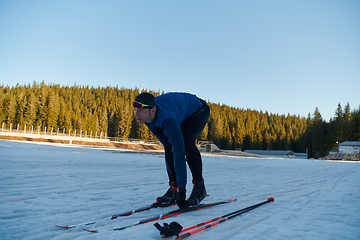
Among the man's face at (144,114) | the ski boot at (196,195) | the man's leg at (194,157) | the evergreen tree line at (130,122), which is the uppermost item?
the evergreen tree line at (130,122)

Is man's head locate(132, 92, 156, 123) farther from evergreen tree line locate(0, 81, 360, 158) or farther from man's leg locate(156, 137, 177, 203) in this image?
evergreen tree line locate(0, 81, 360, 158)

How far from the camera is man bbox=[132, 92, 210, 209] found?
6.84 ft

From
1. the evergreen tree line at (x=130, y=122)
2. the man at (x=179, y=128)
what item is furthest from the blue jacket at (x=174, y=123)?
the evergreen tree line at (x=130, y=122)

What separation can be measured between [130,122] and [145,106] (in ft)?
272

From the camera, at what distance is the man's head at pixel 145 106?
6.69ft

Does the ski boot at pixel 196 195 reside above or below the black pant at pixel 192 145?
below

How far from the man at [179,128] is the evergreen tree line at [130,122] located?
71456 mm

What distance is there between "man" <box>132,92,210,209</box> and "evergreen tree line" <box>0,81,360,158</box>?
234 feet

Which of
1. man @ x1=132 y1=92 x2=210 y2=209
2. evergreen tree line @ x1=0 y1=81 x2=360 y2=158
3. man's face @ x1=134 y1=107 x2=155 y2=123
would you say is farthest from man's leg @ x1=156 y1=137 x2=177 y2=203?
evergreen tree line @ x1=0 y1=81 x2=360 y2=158

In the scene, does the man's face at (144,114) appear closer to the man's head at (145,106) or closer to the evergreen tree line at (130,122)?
the man's head at (145,106)

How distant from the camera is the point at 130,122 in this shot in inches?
3265

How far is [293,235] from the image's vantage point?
1.56 metres

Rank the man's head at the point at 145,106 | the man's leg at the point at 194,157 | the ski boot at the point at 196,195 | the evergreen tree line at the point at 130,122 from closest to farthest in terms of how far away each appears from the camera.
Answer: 1. the man's head at the point at 145,106
2. the ski boot at the point at 196,195
3. the man's leg at the point at 194,157
4. the evergreen tree line at the point at 130,122

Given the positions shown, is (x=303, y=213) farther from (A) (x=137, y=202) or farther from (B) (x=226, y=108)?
(B) (x=226, y=108)
